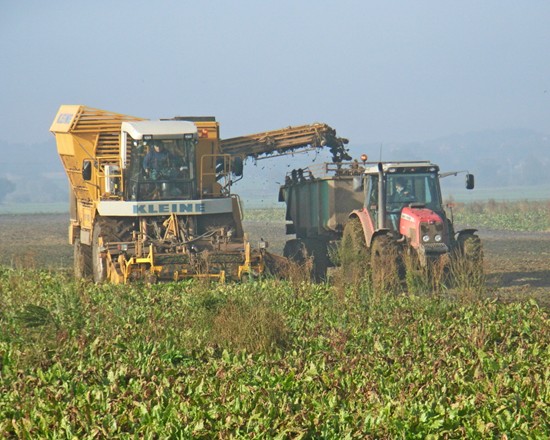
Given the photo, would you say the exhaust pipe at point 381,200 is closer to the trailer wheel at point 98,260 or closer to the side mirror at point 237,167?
the side mirror at point 237,167

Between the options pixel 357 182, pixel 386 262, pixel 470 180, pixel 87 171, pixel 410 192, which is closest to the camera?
pixel 386 262

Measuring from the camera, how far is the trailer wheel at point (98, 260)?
20438mm

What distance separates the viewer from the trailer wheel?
2044 cm

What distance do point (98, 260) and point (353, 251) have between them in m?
4.60

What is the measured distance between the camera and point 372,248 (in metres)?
19.7

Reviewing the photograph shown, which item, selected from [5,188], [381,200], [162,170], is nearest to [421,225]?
[381,200]

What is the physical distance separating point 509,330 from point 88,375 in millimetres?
5030

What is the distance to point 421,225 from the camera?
19.4 metres

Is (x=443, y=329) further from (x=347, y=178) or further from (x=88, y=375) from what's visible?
(x=347, y=178)

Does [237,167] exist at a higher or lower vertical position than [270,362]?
higher

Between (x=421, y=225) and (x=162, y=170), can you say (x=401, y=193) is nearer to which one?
(x=421, y=225)

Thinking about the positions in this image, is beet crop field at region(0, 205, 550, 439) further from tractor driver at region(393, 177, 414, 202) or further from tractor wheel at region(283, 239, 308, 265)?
tractor wheel at region(283, 239, 308, 265)

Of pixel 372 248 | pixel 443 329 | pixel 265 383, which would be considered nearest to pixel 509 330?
pixel 443 329

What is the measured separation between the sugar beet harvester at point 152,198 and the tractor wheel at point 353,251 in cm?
157
